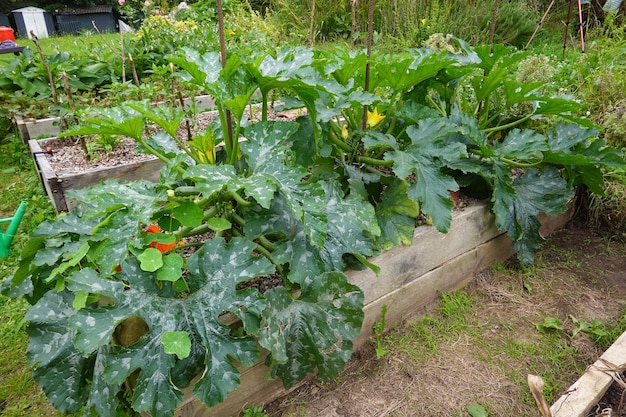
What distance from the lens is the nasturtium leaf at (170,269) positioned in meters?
1.34

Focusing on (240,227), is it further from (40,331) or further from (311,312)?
(40,331)

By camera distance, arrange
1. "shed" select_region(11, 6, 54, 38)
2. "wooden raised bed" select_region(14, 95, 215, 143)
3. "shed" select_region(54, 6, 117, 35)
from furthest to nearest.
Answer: "shed" select_region(54, 6, 117, 35) < "shed" select_region(11, 6, 54, 38) < "wooden raised bed" select_region(14, 95, 215, 143)

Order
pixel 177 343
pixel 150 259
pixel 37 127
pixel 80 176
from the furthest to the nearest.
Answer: pixel 37 127 < pixel 80 176 < pixel 150 259 < pixel 177 343

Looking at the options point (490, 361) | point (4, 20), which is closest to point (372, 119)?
point (490, 361)

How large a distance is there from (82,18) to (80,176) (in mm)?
20396

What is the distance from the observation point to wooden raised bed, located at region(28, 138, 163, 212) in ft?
7.95

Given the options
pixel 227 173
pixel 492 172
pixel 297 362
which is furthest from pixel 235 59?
pixel 492 172

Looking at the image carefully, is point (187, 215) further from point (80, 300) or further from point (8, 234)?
point (8, 234)

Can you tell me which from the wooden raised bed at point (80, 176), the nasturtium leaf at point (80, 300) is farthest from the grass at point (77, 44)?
the nasturtium leaf at point (80, 300)

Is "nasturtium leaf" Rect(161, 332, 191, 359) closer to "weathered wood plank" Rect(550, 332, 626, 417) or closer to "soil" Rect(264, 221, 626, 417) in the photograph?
"soil" Rect(264, 221, 626, 417)

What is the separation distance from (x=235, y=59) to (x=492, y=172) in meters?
1.29

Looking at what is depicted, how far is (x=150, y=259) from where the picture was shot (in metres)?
1.35

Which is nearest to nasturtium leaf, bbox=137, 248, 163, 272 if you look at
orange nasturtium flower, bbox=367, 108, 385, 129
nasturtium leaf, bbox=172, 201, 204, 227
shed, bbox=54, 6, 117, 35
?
nasturtium leaf, bbox=172, 201, 204, 227

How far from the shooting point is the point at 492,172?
213 centimetres
